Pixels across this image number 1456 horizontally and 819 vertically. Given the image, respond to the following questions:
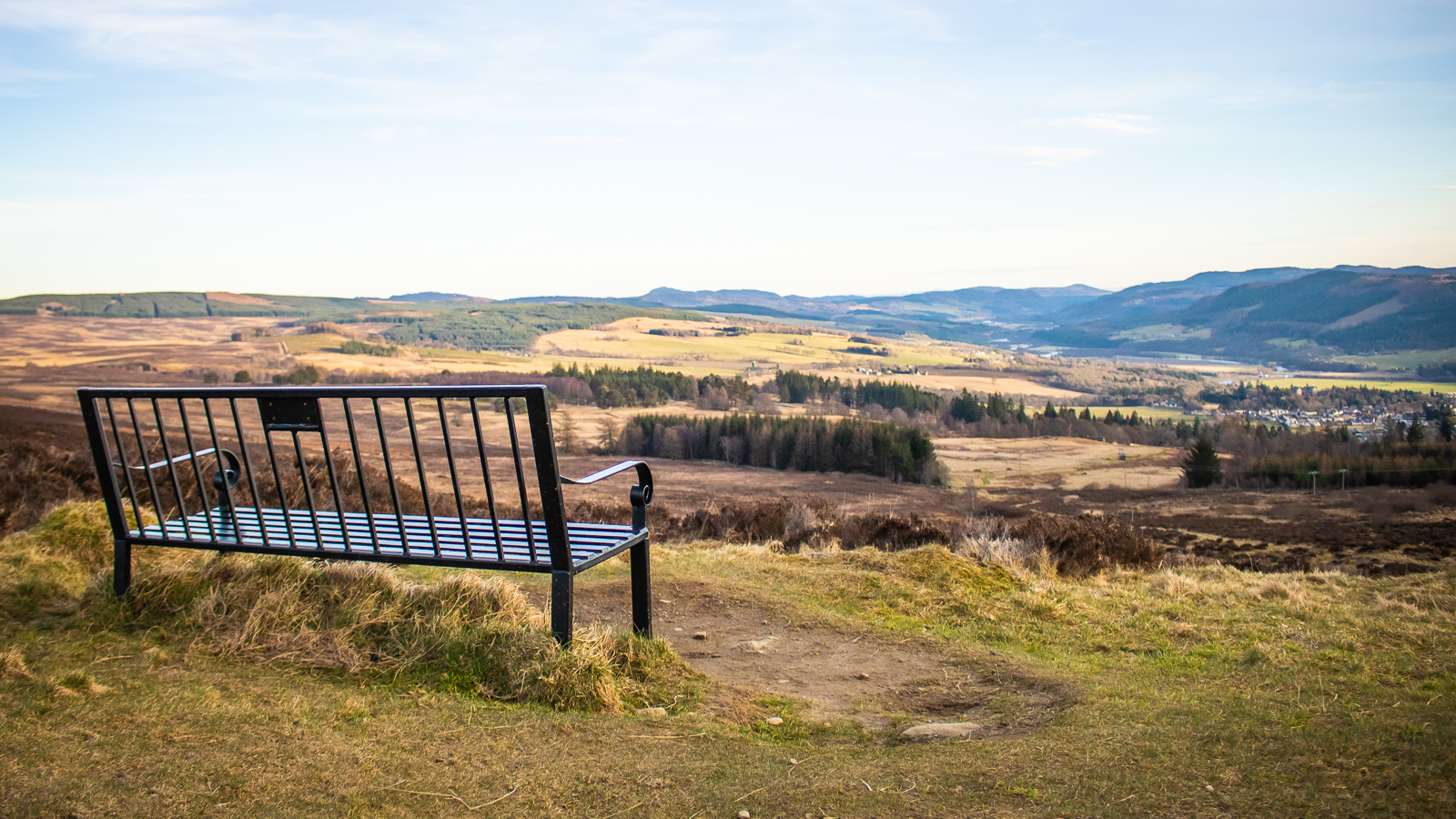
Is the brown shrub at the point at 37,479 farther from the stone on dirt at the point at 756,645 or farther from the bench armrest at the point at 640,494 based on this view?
the stone on dirt at the point at 756,645

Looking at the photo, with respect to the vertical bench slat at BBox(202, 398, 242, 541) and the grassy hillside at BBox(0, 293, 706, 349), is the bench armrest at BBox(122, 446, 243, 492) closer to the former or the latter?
the vertical bench slat at BBox(202, 398, 242, 541)

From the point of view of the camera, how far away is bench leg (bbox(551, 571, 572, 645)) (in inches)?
156

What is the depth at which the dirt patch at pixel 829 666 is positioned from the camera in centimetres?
421

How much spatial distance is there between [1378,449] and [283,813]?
8403 centimetres

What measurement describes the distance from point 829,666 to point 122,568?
3.93 m

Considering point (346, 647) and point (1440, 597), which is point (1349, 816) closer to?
point (346, 647)

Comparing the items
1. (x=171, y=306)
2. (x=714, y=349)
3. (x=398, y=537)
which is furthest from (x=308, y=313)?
(x=398, y=537)

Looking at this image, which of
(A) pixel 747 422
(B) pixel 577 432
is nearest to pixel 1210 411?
(A) pixel 747 422

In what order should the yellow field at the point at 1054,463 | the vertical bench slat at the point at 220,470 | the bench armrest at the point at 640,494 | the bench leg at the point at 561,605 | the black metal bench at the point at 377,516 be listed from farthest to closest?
the yellow field at the point at 1054,463 < the bench armrest at the point at 640,494 < the vertical bench slat at the point at 220,470 < the bench leg at the point at 561,605 < the black metal bench at the point at 377,516

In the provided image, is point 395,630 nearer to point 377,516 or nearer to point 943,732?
point 377,516

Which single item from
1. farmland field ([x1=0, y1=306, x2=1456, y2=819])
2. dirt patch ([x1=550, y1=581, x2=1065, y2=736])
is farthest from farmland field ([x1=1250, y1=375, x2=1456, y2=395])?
dirt patch ([x1=550, y1=581, x2=1065, y2=736])

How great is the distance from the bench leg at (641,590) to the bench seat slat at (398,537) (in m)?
0.15

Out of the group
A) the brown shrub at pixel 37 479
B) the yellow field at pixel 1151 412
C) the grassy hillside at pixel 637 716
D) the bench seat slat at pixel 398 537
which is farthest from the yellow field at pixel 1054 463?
the bench seat slat at pixel 398 537

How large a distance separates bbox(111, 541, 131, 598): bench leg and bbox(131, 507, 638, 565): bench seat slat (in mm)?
102
